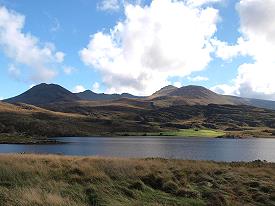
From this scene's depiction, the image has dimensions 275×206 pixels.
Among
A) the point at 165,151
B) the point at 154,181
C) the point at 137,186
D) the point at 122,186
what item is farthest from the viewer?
the point at 165,151

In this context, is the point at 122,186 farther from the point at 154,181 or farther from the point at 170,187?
the point at 154,181

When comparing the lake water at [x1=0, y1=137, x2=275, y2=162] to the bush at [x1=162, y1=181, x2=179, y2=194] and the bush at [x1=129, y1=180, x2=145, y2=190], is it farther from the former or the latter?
the bush at [x1=129, y1=180, x2=145, y2=190]

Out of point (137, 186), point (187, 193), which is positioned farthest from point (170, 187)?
point (137, 186)

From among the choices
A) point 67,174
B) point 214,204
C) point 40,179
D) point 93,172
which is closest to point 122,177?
point 93,172

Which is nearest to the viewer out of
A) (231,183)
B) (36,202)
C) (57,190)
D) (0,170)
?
(36,202)

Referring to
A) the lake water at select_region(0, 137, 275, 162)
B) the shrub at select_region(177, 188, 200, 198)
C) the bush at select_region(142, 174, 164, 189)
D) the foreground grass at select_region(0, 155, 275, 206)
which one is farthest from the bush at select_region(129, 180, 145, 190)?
the lake water at select_region(0, 137, 275, 162)

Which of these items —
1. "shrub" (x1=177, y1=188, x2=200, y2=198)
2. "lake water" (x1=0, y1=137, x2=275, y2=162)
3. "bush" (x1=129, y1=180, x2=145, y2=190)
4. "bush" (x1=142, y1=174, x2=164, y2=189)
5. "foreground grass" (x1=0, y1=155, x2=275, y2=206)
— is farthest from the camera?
"lake water" (x1=0, y1=137, x2=275, y2=162)

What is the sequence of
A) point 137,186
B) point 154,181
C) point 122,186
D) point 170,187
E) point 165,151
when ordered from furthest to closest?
point 165,151, point 154,181, point 170,187, point 137,186, point 122,186

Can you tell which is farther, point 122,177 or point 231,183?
point 231,183

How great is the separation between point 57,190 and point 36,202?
2.82m

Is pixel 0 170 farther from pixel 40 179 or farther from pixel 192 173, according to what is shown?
pixel 192 173

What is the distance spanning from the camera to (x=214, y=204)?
55.4ft

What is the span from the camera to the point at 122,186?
18.6m

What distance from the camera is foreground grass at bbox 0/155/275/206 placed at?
15.4 metres
